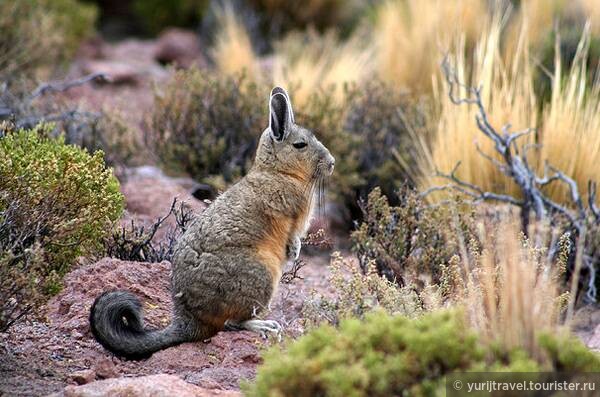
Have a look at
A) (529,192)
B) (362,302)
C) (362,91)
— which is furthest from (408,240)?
(362,91)

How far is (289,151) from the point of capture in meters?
5.61

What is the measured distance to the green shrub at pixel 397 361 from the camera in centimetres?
330

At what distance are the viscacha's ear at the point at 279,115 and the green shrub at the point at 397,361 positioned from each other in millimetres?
2225

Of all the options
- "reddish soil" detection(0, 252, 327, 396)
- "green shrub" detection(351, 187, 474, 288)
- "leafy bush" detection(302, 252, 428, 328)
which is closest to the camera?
"leafy bush" detection(302, 252, 428, 328)

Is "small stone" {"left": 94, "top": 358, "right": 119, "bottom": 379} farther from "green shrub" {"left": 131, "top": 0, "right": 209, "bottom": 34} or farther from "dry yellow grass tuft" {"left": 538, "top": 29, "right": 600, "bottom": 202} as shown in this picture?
"green shrub" {"left": 131, "top": 0, "right": 209, "bottom": 34}

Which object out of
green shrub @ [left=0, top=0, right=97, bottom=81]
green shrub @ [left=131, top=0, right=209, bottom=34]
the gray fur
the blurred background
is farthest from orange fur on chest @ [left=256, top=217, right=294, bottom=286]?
green shrub @ [left=131, top=0, right=209, bottom=34]

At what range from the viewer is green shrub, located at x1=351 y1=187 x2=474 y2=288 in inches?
241

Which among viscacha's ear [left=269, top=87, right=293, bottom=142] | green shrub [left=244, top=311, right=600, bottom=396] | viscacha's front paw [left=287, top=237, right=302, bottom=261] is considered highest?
viscacha's ear [left=269, top=87, right=293, bottom=142]

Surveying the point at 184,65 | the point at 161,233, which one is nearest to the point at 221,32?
the point at 184,65

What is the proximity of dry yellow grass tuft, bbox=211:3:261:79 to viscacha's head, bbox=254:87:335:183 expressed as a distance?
5.63 m

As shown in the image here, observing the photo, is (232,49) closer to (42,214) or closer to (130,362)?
(42,214)

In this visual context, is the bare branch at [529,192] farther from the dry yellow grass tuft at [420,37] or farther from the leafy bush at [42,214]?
the dry yellow grass tuft at [420,37]

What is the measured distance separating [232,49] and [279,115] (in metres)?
7.32

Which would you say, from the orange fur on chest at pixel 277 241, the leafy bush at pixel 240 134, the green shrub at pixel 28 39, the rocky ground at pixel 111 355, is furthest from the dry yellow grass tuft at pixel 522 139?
the green shrub at pixel 28 39
